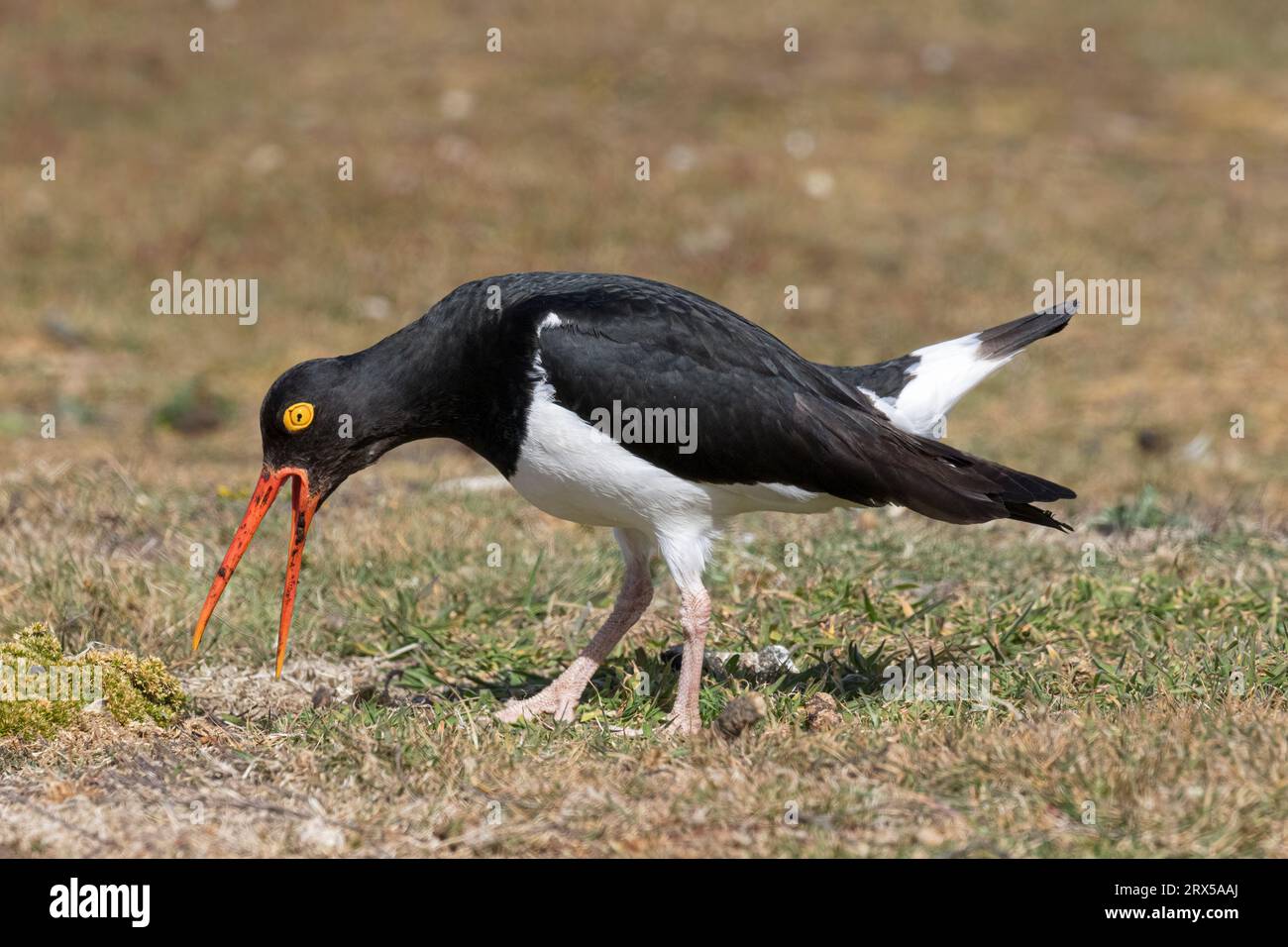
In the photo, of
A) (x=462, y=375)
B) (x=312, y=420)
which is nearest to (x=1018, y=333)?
(x=462, y=375)

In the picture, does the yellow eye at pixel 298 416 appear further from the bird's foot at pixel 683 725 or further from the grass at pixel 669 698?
the bird's foot at pixel 683 725

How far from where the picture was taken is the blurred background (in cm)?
1201

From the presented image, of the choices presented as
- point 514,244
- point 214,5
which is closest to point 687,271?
point 514,244

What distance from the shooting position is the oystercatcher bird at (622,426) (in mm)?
5590

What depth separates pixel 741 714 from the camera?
533 centimetres

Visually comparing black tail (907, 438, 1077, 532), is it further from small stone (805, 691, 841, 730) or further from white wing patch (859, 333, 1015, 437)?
small stone (805, 691, 841, 730)

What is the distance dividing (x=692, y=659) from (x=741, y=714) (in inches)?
19.9

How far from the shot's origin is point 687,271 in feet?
49.1

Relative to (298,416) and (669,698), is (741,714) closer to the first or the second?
(669,698)

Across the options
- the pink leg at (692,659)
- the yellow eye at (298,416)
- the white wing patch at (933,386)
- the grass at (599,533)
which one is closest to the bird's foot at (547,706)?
the grass at (599,533)

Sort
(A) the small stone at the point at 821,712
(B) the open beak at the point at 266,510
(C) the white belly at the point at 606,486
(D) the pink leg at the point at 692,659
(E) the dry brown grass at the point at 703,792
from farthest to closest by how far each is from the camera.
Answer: (B) the open beak at the point at 266,510 < (D) the pink leg at the point at 692,659 < (C) the white belly at the point at 606,486 < (A) the small stone at the point at 821,712 < (E) the dry brown grass at the point at 703,792

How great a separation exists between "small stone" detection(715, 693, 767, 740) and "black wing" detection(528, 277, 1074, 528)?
2.63ft

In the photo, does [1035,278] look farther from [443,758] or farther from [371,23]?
[443,758]
